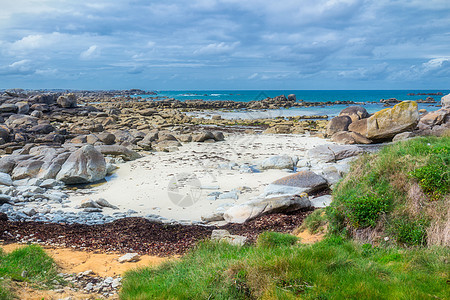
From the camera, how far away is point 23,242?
734 cm

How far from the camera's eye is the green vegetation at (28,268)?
491 centimetres

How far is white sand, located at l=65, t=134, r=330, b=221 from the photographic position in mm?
10727

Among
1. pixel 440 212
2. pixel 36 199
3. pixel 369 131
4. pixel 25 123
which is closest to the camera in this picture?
pixel 440 212

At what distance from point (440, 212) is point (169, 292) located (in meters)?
4.82

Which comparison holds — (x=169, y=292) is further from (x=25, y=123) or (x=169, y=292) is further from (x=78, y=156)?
(x=25, y=123)

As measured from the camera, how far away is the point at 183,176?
14.2 metres

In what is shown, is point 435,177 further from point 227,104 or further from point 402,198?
point 227,104

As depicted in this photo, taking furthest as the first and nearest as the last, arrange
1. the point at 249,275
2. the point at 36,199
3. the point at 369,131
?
the point at 369,131, the point at 36,199, the point at 249,275

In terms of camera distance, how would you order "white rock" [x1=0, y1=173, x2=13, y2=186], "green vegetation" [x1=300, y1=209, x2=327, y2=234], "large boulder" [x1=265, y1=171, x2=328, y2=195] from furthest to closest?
1. "white rock" [x1=0, y1=173, x2=13, y2=186]
2. "large boulder" [x1=265, y1=171, x2=328, y2=195]
3. "green vegetation" [x1=300, y1=209, x2=327, y2=234]

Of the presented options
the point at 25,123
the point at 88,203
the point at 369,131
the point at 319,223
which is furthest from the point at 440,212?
the point at 25,123

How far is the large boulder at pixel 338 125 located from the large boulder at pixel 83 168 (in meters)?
15.7

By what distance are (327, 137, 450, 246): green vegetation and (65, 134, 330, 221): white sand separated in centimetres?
428

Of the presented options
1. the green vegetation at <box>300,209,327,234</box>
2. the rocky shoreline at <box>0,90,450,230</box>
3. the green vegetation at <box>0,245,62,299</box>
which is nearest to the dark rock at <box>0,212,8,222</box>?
Result: the rocky shoreline at <box>0,90,450,230</box>

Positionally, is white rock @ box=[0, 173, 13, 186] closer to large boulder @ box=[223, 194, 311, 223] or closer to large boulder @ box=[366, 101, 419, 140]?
large boulder @ box=[223, 194, 311, 223]
